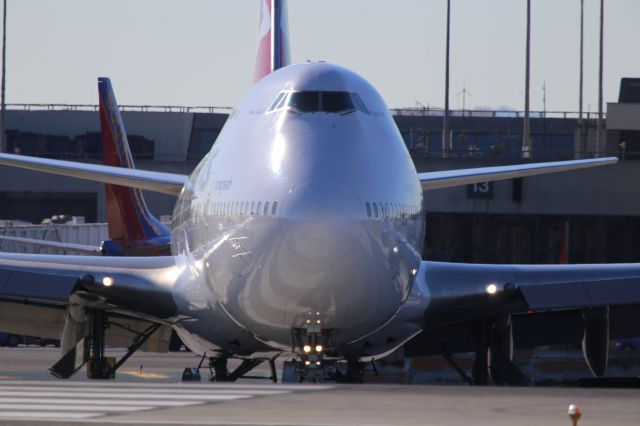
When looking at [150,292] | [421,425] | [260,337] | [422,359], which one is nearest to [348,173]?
[260,337]

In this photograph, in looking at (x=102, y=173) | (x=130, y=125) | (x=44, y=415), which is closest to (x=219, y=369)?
(x=102, y=173)

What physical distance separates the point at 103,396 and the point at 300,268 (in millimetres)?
4242

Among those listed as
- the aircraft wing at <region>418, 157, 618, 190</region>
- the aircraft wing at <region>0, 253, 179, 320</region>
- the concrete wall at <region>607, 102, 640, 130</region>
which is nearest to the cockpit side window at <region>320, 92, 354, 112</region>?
the aircraft wing at <region>0, 253, 179, 320</region>

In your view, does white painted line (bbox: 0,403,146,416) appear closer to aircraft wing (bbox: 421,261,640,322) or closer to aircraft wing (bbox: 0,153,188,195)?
aircraft wing (bbox: 421,261,640,322)

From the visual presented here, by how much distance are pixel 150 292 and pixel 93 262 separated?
126cm

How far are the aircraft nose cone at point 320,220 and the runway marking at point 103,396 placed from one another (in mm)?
2459

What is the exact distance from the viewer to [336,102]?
18.8 metres

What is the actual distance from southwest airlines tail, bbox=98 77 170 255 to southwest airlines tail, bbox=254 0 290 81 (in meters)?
8.20

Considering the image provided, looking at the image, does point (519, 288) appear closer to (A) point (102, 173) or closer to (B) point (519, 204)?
(A) point (102, 173)

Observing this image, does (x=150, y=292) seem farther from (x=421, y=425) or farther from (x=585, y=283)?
(x=421, y=425)

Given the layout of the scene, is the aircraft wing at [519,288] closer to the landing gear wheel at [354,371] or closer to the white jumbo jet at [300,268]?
the white jumbo jet at [300,268]

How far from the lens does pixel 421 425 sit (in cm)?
1127

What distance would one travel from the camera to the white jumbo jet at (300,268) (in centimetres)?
1734

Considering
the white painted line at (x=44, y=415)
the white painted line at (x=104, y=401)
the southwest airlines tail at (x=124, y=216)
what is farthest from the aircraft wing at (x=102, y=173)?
the southwest airlines tail at (x=124, y=216)
